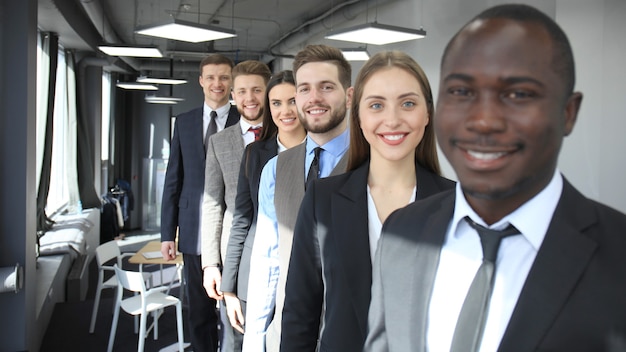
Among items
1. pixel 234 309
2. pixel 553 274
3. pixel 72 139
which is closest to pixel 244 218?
pixel 234 309

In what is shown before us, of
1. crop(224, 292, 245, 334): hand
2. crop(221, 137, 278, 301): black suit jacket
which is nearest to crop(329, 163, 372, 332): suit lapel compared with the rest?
crop(221, 137, 278, 301): black suit jacket

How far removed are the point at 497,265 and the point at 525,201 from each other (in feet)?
0.41

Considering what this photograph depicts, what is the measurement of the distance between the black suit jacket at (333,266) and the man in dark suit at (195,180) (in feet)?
6.62

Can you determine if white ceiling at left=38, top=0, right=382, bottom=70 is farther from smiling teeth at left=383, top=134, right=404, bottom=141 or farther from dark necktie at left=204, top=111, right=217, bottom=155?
smiling teeth at left=383, top=134, right=404, bottom=141

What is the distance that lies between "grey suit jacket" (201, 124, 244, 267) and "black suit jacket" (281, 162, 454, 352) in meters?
1.49

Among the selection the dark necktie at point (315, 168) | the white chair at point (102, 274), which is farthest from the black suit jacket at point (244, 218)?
the white chair at point (102, 274)

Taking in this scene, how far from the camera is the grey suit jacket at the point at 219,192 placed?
2.98 metres

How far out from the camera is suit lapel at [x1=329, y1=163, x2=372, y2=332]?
1.38 m

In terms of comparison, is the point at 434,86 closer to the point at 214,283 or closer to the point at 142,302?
the point at 142,302

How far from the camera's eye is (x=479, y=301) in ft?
2.93

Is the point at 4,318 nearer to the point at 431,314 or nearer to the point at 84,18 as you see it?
the point at 431,314

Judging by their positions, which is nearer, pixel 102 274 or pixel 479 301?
pixel 479 301

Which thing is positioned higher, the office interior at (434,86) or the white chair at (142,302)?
the office interior at (434,86)

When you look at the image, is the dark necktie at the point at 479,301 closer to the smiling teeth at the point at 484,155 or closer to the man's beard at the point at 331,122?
the smiling teeth at the point at 484,155
